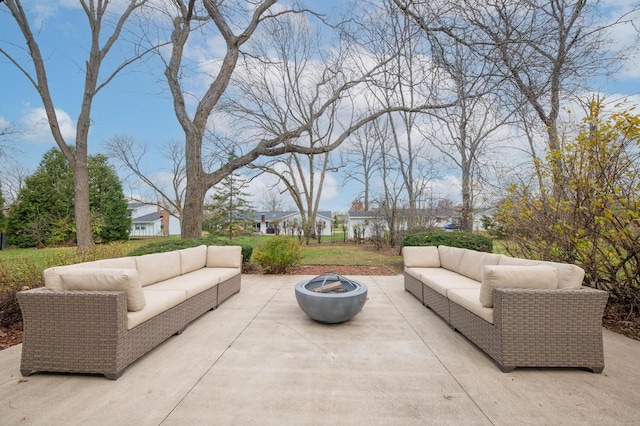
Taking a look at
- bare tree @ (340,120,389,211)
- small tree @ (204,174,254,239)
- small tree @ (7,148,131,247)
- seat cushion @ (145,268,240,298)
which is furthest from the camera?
small tree @ (204,174,254,239)

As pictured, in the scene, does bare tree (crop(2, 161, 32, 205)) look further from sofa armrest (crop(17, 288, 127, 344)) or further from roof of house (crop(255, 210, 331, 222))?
sofa armrest (crop(17, 288, 127, 344))

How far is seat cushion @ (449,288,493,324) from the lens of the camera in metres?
2.77

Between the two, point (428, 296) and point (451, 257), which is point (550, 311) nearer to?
point (428, 296)

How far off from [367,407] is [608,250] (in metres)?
3.86

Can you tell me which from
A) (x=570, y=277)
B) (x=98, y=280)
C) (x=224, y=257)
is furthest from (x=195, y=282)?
(x=570, y=277)

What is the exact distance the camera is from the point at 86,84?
339 inches

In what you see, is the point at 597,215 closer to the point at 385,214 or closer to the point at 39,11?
the point at 385,214

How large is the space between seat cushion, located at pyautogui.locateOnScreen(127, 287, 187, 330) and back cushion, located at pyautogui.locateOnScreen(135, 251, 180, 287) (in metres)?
0.22

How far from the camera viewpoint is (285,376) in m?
2.42

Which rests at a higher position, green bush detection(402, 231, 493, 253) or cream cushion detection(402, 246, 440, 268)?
green bush detection(402, 231, 493, 253)

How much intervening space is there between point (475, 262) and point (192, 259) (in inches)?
179

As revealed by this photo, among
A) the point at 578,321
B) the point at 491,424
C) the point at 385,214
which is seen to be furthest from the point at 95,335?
the point at 385,214

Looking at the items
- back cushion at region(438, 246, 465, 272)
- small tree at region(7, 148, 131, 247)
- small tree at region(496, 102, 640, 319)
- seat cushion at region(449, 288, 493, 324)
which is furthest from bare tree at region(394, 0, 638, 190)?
small tree at region(7, 148, 131, 247)

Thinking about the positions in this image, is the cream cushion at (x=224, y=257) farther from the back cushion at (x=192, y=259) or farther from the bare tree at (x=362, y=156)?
the bare tree at (x=362, y=156)
